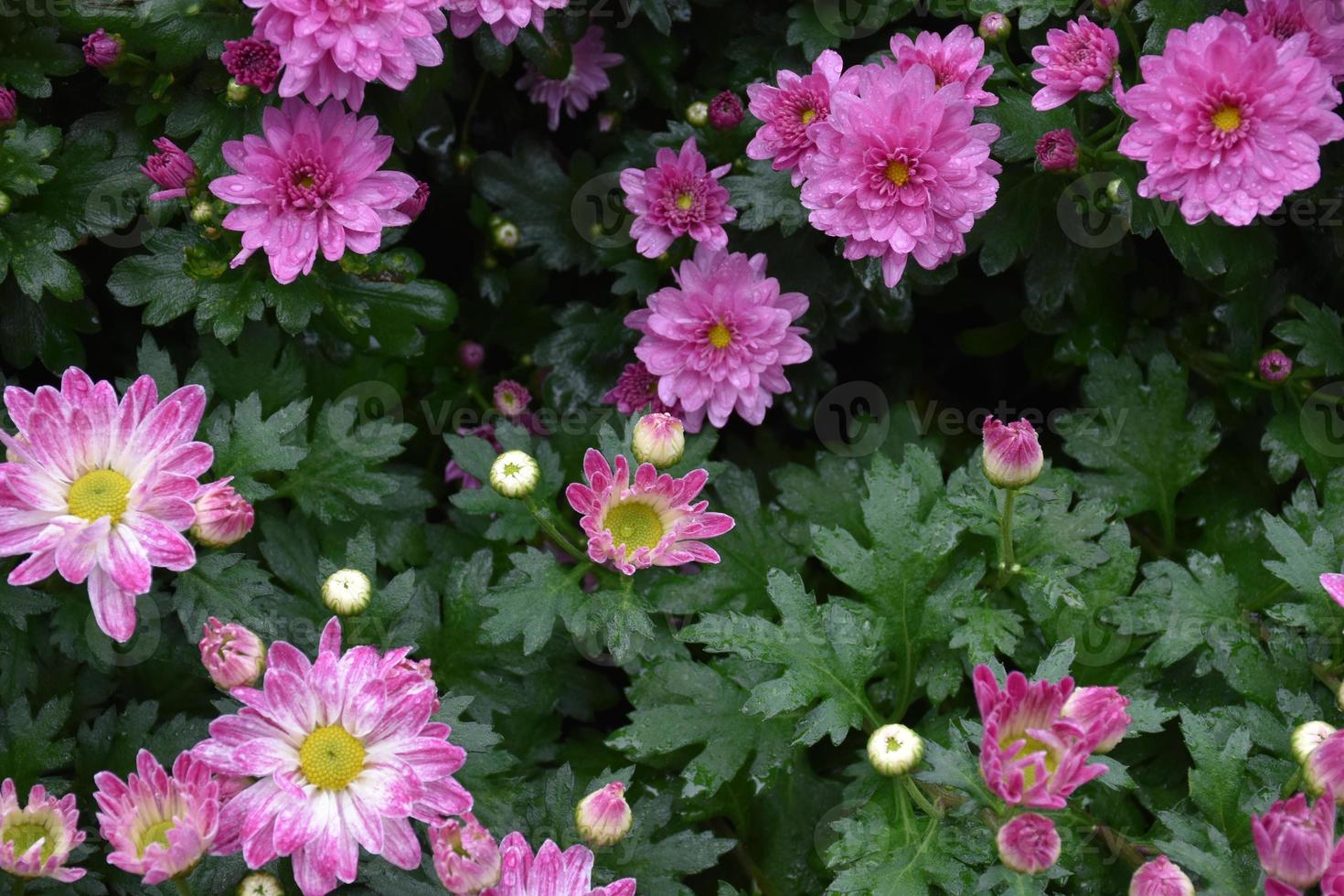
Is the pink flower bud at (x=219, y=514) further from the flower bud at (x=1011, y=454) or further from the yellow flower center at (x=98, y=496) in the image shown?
the flower bud at (x=1011, y=454)

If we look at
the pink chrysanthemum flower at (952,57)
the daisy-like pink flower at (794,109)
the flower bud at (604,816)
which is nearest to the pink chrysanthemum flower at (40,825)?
the flower bud at (604,816)

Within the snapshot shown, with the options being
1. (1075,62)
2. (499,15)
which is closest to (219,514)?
(499,15)

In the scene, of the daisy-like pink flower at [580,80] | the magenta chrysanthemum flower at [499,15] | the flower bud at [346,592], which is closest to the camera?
the flower bud at [346,592]

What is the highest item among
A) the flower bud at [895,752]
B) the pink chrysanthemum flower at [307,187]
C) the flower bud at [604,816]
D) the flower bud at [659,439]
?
the pink chrysanthemum flower at [307,187]

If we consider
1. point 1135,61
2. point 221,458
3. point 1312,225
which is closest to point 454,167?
point 221,458

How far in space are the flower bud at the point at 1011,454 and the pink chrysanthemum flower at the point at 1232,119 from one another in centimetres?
49

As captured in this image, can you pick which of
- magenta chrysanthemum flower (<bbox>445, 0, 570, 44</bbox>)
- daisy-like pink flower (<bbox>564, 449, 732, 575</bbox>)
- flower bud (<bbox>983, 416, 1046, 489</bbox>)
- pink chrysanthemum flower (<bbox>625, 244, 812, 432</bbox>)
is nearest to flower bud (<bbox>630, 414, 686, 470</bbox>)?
daisy-like pink flower (<bbox>564, 449, 732, 575</bbox>)

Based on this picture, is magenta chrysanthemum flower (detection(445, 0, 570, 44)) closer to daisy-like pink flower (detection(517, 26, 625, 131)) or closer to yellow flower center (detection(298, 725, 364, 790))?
daisy-like pink flower (detection(517, 26, 625, 131))

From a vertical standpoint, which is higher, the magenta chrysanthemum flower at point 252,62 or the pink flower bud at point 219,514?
the magenta chrysanthemum flower at point 252,62

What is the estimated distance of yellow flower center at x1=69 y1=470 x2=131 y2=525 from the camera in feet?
5.30

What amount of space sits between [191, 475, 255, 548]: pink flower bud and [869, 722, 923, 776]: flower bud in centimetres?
92

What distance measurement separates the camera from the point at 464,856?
1.45 metres

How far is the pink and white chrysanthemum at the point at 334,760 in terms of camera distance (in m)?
1.49

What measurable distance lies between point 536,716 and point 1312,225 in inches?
69.0
